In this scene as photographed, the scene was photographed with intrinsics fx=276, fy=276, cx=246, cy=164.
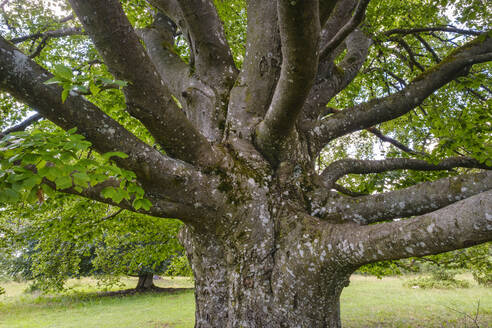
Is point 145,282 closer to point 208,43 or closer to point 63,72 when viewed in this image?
point 208,43

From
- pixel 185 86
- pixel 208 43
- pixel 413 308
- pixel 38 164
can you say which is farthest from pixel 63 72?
pixel 413 308

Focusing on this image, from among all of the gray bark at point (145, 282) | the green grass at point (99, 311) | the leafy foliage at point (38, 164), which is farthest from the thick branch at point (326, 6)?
the gray bark at point (145, 282)

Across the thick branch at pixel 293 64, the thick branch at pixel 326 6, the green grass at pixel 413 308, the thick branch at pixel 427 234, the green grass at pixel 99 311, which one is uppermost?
the thick branch at pixel 326 6

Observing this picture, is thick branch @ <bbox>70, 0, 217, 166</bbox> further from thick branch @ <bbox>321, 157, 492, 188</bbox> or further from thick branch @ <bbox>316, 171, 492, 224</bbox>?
thick branch @ <bbox>321, 157, 492, 188</bbox>

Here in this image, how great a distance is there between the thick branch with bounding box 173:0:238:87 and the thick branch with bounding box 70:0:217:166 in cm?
189

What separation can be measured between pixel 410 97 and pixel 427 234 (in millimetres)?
2460

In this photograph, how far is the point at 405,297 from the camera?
12.8 m

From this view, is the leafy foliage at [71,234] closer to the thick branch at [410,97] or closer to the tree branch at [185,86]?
the tree branch at [185,86]

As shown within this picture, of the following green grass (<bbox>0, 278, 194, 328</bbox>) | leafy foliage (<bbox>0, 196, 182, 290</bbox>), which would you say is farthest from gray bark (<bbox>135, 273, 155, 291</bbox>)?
leafy foliage (<bbox>0, 196, 182, 290</bbox>)

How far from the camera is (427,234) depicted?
193 cm

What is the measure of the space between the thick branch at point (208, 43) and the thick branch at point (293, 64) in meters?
1.62

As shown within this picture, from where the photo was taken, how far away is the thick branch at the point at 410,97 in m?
3.51

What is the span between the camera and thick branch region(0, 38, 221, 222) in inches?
78.5

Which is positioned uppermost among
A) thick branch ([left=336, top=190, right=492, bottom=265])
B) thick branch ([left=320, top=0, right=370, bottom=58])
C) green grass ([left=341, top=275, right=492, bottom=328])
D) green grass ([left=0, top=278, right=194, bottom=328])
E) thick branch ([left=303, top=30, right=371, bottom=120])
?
thick branch ([left=303, top=30, right=371, bottom=120])
